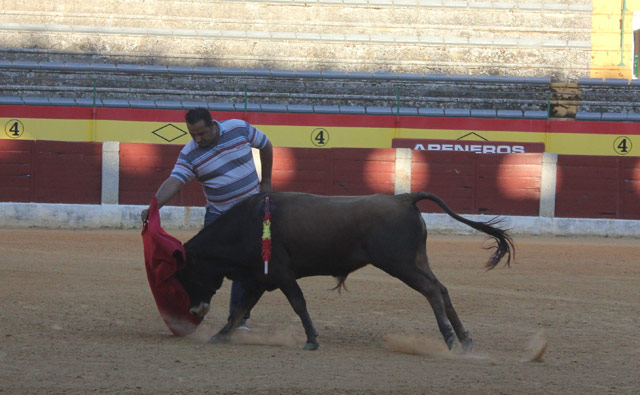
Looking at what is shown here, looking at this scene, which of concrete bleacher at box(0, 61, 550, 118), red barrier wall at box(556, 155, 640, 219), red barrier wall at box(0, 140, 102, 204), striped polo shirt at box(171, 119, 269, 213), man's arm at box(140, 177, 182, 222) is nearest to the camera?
man's arm at box(140, 177, 182, 222)

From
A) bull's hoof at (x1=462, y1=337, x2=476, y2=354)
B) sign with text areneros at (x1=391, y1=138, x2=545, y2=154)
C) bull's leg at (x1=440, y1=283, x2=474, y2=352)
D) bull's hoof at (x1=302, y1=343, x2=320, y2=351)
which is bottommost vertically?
bull's hoof at (x1=302, y1=343, x2=320, y2=351)

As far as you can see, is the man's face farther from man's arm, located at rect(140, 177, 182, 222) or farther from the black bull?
the black bull

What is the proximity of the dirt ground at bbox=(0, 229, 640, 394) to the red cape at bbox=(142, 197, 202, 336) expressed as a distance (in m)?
0.12

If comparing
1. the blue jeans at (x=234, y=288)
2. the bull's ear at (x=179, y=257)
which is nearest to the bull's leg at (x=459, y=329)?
the blue jeans at (x=234, y=288)

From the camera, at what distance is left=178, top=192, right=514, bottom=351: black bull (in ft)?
17.9

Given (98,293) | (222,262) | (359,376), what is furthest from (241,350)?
(98,293)

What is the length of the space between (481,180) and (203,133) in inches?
386

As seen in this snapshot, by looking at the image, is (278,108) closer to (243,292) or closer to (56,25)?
(56,25)

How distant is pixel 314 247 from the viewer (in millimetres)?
5555

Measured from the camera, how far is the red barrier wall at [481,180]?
48.7 ft

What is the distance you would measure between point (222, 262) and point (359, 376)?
1.46 meters

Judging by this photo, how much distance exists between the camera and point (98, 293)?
301 inches

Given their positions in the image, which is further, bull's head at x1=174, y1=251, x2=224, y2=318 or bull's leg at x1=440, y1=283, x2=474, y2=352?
bull's head at x1=174, y1=251, x2=224, y2=318

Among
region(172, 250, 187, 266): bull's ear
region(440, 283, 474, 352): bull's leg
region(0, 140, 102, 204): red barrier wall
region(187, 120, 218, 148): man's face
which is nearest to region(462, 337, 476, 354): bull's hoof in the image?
region(440, 283, 474, 352): bull's leg
